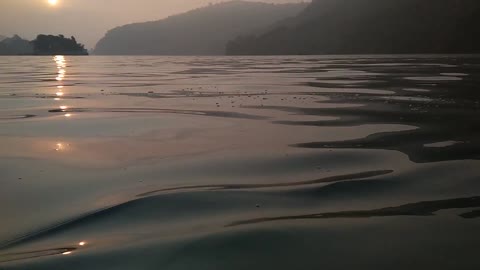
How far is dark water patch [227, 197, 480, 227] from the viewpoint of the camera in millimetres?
3283

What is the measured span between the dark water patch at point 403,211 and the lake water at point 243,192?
0.02 metres

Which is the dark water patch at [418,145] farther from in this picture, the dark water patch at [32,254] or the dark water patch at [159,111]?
the dark water patch at [32,254]

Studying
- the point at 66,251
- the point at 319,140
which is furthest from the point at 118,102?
the point at 66,251

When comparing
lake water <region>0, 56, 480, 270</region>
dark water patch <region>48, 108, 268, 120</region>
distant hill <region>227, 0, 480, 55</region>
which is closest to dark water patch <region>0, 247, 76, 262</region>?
lake water <region>0, 56, 480, 270</region>

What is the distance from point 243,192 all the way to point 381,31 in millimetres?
161782

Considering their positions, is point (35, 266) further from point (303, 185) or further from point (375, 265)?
point (303, 185)

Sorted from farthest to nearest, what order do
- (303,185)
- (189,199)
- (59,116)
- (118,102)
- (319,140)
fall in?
(118,102) → (59,116) → (319,140) → (303,185) → (189,199)

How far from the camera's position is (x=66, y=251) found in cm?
276

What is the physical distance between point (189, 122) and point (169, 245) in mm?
5254

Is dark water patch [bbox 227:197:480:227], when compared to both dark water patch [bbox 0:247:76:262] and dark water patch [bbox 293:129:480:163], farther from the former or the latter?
dark water patch [bbox 293:129:480:163]

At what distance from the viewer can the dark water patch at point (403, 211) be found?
10.8ft

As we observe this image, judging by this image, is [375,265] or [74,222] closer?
[375,265]

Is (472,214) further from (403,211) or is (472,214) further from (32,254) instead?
(32,254)

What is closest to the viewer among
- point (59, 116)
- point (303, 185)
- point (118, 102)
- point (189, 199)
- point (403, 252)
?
point (403, 252)
